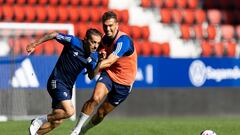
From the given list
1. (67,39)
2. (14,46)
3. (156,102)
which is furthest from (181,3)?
(67,39)

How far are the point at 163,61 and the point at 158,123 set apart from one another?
3.22m

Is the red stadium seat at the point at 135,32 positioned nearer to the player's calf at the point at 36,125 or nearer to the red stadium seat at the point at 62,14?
the red stadium seat at the point at 62,14

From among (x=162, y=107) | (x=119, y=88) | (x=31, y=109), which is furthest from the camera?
(x=162, y=107)

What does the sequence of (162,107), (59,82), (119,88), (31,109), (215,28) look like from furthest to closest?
(215,28) < (162,107) < (31,109) < (119,88) < (59,82)

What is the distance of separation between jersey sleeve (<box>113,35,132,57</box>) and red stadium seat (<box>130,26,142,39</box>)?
8838 mm

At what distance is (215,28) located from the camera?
21.5 metres

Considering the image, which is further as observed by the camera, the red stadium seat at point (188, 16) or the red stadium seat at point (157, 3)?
the red stadium seat at point (188, 16)

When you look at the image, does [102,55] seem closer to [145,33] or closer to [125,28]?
[125,28]

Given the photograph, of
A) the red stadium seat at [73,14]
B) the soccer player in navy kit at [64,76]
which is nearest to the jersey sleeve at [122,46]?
the soccer player in navy kit at [64,76]

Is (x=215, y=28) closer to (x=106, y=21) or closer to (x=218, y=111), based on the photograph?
(x=218, y=111)

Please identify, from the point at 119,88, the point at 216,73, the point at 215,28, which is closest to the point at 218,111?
the point at 216,73

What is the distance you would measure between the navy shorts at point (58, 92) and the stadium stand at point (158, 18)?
8.32m

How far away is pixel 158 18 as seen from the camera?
69.6 feet

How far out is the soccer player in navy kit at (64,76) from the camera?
10.4 metres
